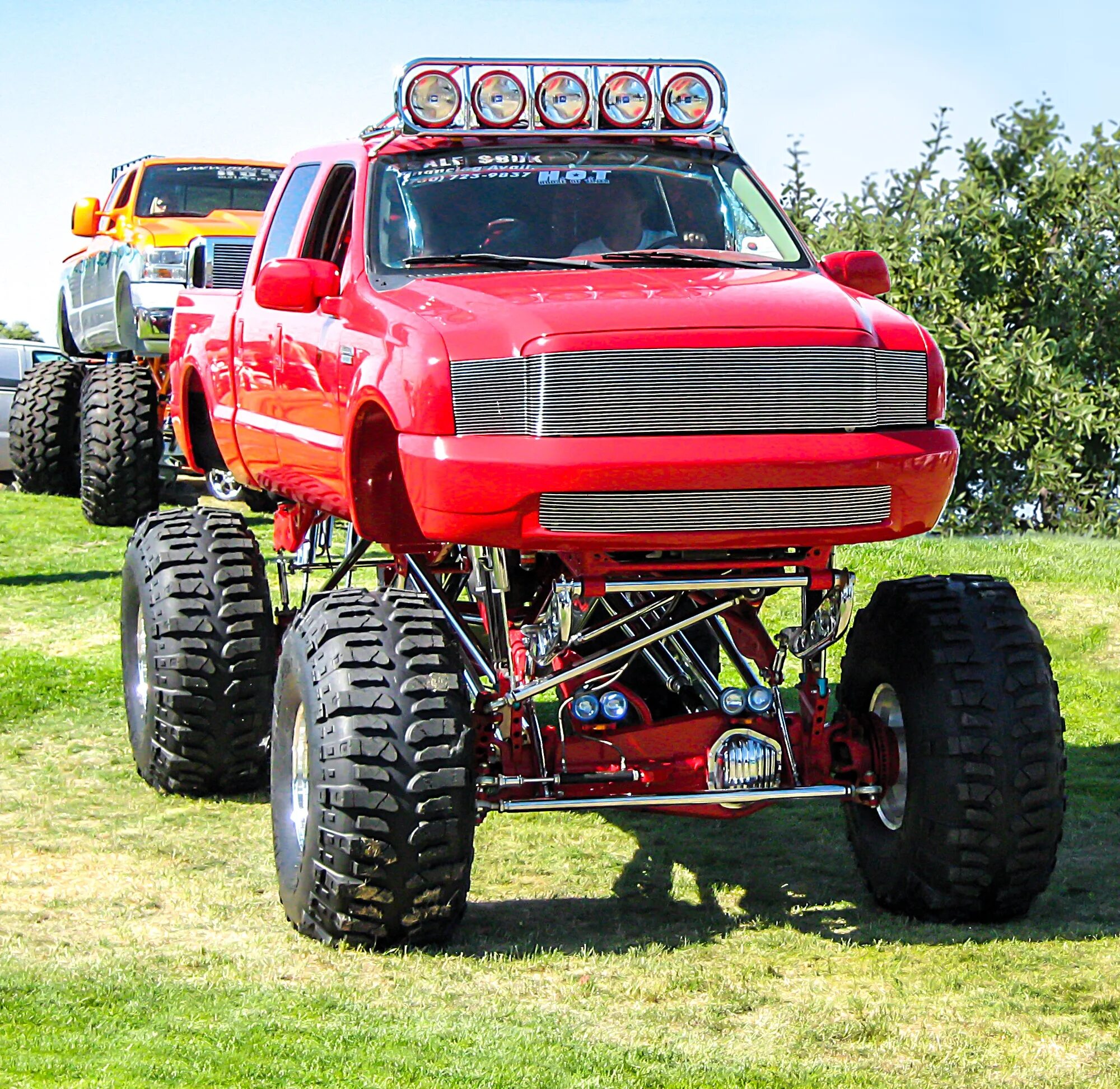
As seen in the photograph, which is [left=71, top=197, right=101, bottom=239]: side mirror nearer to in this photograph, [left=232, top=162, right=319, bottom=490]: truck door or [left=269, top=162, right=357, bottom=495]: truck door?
[left=232, top=162, right=319, bottom=490]: truck door

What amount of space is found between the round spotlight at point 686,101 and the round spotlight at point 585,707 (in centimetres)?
227

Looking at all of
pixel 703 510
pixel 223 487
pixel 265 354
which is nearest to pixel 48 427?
pixel 223 487

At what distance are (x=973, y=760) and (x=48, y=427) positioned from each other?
14405 mm

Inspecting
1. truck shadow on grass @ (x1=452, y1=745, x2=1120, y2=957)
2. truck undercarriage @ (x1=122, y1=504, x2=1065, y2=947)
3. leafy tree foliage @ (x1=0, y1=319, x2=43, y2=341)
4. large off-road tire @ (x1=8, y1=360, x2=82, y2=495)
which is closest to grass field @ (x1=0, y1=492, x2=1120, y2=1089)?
truck shadow on grass @ (x1=452, y1=745, x2=1120, y2=957)

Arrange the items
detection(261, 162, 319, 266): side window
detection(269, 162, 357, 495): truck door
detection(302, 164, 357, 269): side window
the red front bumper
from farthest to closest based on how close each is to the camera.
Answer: detection(261, 162, 319, 266): side window < detection(302, 164, 357, 269): side window < detection(269, 162, 357, 495): truck door < the red front bumper

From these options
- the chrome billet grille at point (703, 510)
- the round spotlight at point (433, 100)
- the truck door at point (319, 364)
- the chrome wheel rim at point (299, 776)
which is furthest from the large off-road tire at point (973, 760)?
the round spotlight at point (433, 100)

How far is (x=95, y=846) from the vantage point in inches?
292

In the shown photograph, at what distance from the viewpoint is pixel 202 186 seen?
58.5 feet

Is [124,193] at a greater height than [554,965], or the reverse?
[124,193]

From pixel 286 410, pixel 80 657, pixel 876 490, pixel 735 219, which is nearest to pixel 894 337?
pixel 876 490

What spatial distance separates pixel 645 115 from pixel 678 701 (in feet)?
7.37

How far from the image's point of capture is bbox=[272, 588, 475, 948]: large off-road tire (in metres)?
5.75

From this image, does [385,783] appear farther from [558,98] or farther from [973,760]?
[558,98]

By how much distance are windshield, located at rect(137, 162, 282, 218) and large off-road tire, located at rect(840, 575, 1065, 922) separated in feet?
41.0
